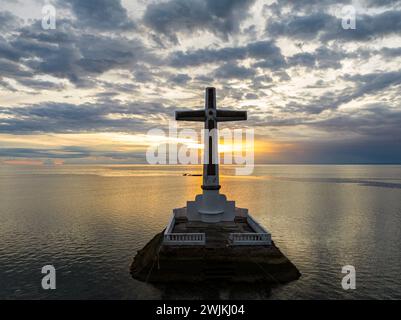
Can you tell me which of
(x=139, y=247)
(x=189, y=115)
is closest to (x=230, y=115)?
(x=189, y=115)

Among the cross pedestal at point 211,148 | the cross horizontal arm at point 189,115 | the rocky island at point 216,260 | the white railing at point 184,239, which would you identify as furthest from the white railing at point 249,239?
the cross horizontal arm at point 189,115

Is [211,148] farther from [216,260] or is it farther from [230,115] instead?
[216,260]

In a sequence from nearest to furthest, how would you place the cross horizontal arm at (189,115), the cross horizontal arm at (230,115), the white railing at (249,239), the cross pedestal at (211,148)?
the white railing at (249,239) → the cross pedestal at (211,148) → the cross horizontal arm at (189,115) → the cross horizontal arm at (230,115)

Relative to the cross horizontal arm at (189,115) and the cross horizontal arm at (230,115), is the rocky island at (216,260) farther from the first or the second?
the cross horizontal arm at (189,115)

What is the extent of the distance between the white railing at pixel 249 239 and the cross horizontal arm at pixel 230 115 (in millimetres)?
15624

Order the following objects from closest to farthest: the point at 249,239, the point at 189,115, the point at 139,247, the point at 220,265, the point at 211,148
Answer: the point at 220,265, the point at 249,239, the point at 211,148, the point at 189,115, the point at 139,247

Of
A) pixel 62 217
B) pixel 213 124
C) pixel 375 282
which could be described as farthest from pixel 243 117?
pixel 62 217

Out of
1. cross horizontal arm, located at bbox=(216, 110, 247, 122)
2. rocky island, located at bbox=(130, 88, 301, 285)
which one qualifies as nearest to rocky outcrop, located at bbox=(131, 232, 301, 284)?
rocky island, located at bbox=(130, 88, 301, 285)

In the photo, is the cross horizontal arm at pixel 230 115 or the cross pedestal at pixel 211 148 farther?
the cross horizontal arm at pixel 230 115

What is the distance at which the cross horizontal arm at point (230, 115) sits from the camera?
118 ft

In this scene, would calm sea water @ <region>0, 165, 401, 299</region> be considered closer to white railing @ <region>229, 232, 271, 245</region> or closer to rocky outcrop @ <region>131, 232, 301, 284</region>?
rocky outcrop @ <region>131, 232, 301, 284</region>

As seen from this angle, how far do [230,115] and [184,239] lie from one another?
56.3ft

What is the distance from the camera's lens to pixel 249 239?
28.0 meters
